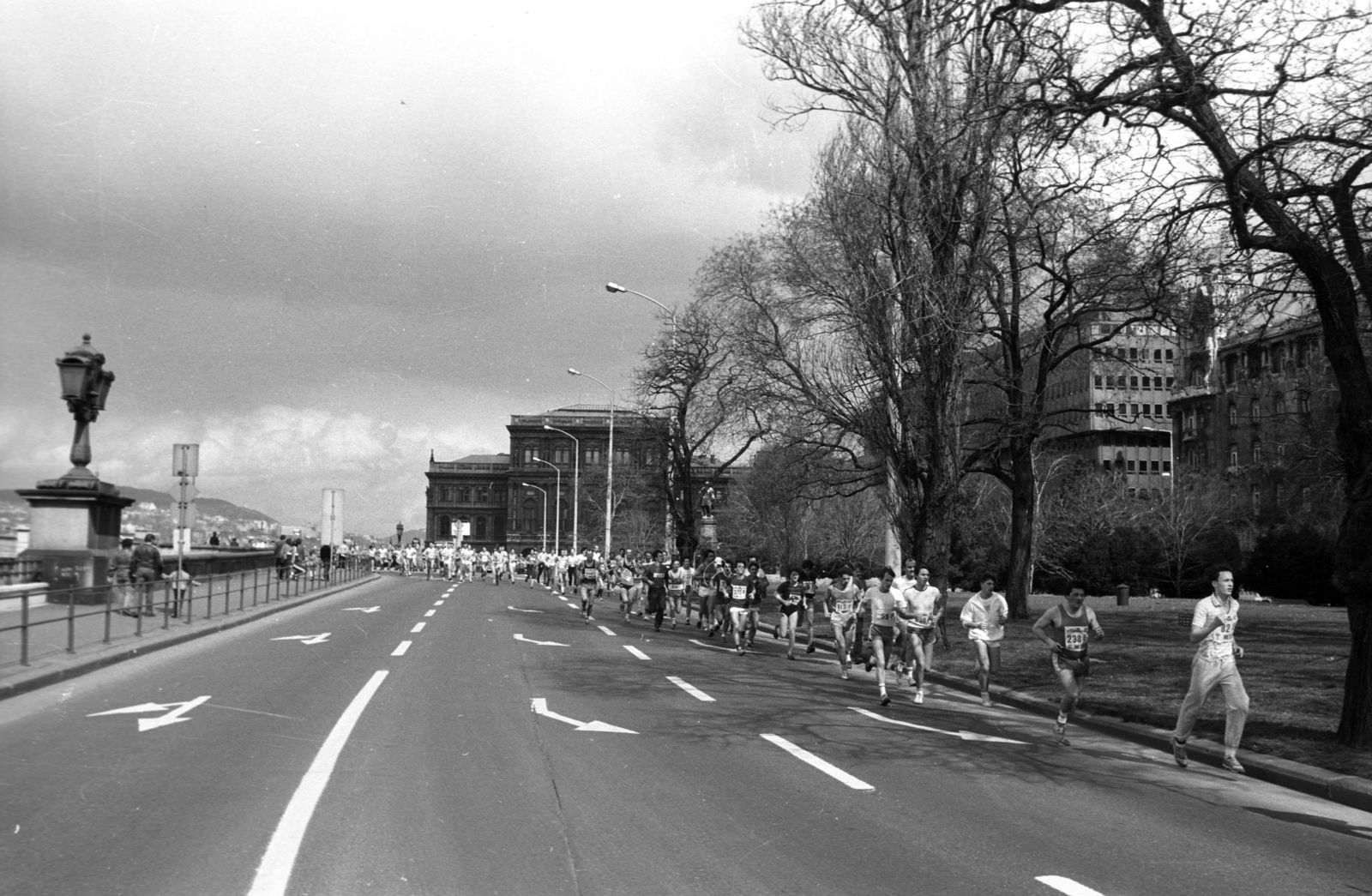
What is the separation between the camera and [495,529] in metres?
156

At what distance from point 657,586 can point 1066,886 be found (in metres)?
23.9

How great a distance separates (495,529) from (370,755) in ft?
485

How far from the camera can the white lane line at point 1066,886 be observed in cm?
652

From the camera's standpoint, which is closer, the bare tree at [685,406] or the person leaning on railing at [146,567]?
the person leaning on railing at [146,567]

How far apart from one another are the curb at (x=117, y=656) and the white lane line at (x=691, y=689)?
780 cm

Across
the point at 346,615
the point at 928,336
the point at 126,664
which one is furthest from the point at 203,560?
the point at 928,336

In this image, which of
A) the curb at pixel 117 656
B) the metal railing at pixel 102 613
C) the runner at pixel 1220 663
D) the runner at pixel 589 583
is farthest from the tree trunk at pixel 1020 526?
the runner at pixel 1220 663

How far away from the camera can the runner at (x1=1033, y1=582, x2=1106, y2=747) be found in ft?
43.8

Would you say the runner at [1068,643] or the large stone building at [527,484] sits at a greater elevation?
the large stone building at [527,484]

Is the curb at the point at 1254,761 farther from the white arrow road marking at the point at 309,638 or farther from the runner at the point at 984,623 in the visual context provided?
the white arrow road marking at the point at 309,638

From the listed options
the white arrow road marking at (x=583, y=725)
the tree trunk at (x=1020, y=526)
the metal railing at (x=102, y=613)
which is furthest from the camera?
the tree trunk at (x=1020, y=526)

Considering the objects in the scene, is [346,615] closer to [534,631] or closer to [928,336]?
[534,631]

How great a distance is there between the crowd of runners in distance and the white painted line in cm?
243

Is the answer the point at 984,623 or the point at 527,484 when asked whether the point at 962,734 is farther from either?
the point at 527,484
